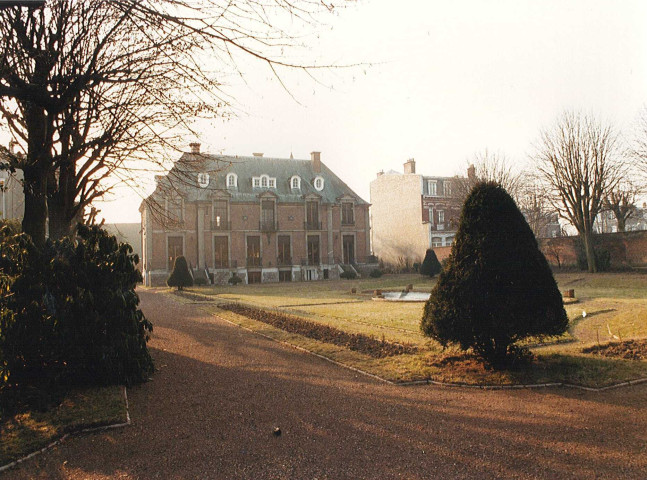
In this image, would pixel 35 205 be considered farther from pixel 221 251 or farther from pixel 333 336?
pixel 221 251

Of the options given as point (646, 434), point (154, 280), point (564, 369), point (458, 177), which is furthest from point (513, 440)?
point (154, 280)

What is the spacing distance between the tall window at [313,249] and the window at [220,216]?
7.93m

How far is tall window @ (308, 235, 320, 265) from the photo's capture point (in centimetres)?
4394

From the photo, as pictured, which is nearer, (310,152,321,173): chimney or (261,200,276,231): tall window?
(261,200,276,231): tall window

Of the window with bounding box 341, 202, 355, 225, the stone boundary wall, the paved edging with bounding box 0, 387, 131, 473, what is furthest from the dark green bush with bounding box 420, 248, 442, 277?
the paved edging with bounding box 0, 387, 131, 473

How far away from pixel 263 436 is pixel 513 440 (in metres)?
2.44

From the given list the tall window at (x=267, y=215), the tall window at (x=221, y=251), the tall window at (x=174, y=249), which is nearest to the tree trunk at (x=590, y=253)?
the tall window at (x=267, y=215)

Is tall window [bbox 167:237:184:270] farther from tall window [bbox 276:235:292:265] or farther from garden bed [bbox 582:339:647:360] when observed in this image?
garden bed [bbox 582:339:647:360]

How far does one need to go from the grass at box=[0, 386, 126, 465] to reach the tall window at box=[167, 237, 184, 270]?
114ft

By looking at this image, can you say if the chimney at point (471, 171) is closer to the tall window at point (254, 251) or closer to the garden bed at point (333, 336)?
the tall window at point (254, 251)

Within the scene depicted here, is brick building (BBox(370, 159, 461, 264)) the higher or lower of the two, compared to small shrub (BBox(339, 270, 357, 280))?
higher

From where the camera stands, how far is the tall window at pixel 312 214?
43.8 m

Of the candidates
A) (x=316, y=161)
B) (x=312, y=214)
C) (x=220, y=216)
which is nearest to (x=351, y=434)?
(x=220, y=216)

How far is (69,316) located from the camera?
20.6ft
